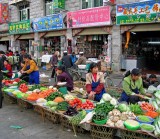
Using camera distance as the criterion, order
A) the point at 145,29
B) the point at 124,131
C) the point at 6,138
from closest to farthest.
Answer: the point at 124,131
the point at 6,138
the point at 145,29

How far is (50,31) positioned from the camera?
18.7 m

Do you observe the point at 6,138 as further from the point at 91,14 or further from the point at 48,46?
the point at 48,46

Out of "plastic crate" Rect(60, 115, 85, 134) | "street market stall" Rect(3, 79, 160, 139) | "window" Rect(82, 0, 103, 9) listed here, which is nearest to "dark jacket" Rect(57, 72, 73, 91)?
"street market stall" Rect(3, 79, 160, 139)

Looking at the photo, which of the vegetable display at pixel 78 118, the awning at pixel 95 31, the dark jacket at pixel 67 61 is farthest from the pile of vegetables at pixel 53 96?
the awning at pixel 95 31

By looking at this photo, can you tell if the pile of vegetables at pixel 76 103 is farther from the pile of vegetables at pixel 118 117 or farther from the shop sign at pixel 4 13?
the shop sign at pixel 4 13

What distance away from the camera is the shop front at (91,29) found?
1399 centimetres

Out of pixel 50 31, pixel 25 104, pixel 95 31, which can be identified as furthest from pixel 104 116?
pixel 50 31

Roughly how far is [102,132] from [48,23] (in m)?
15.1

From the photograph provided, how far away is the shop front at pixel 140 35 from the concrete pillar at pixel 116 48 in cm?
29

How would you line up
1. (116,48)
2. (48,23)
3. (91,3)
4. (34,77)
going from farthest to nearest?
(48,23) < (91,3) < (116,48) < (34,77)

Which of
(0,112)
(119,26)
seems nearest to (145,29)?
(119,26)

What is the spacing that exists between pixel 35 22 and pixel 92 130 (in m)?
16.8

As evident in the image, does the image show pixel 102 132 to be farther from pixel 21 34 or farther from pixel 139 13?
pixel 21 34

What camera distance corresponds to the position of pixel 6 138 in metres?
4.84
